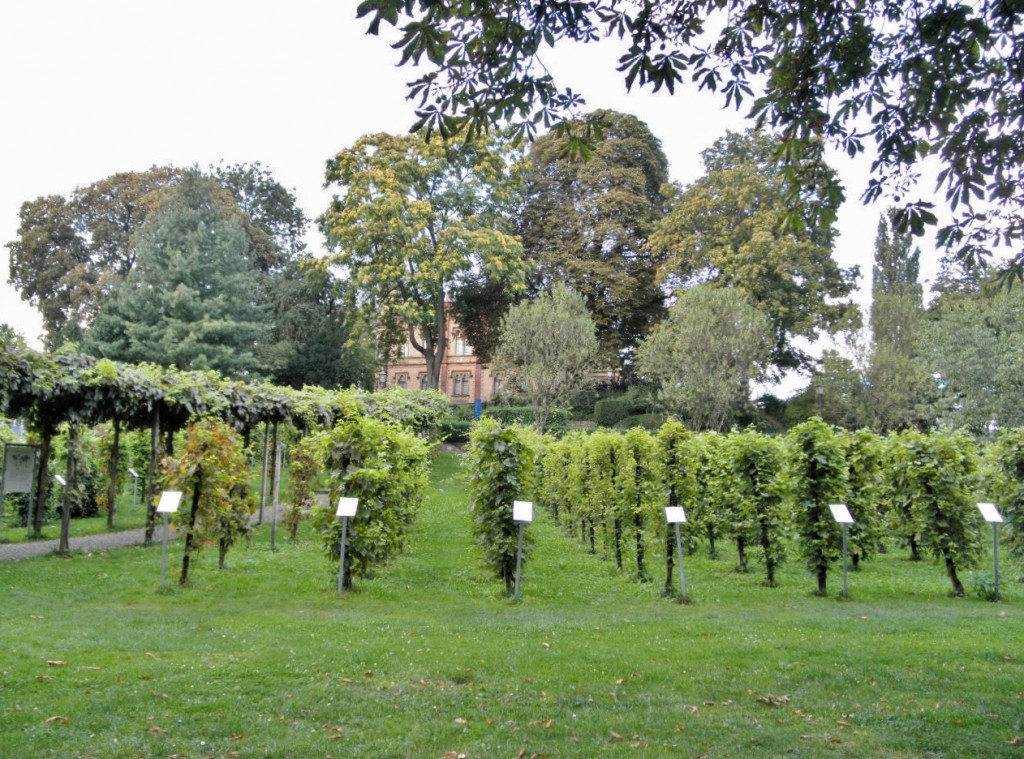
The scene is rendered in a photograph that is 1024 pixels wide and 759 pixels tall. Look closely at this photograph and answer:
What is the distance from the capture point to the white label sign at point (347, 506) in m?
9.99

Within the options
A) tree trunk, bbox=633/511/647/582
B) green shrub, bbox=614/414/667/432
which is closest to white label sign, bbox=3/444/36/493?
tree trunk, bbox=633/511/647/582

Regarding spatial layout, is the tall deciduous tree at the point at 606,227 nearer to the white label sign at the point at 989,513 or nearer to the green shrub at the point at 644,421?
the green shrub at the point at 644,421

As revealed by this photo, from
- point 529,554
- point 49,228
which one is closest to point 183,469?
point 529,554

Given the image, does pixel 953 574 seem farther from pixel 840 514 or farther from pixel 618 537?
pixel 618 537

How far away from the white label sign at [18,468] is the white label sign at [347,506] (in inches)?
310

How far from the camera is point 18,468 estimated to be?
1430cm

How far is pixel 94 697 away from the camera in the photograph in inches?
213

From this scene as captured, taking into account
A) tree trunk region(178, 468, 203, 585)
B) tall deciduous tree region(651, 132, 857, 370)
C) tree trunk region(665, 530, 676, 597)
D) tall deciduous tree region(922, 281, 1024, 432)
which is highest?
tall deciduous tree region(651, 132, 857, 370)

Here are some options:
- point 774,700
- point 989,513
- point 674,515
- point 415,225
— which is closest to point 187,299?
point 415,225

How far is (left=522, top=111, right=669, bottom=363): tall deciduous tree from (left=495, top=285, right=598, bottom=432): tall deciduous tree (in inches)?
320

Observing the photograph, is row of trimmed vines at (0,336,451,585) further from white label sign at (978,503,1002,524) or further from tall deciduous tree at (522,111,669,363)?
tall deciduous tree at (522,111,669,363)

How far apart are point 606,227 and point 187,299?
21539mm

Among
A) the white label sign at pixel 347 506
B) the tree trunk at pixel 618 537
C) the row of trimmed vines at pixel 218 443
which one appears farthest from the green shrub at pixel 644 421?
the white label sign at pixel 347 506

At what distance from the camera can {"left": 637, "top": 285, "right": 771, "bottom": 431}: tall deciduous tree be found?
32.8 meters
